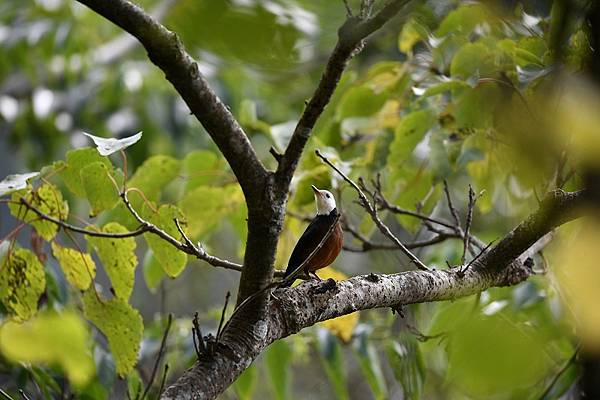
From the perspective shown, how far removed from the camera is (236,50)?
49 centimetres

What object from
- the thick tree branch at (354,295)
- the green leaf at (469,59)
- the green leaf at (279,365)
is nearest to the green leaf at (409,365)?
the thick tree branch at (354,295)

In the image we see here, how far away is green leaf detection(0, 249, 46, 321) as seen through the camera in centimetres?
156

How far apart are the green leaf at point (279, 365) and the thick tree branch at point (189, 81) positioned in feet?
3.27

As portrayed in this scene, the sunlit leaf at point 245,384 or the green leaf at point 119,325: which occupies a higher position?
the green leaf at point 119,325

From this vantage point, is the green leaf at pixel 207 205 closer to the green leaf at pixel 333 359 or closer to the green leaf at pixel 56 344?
the green leaf at pixel 333 359

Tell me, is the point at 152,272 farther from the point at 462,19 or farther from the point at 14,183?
the point at 462,19

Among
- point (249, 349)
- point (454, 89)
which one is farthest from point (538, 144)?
point (454, 89)

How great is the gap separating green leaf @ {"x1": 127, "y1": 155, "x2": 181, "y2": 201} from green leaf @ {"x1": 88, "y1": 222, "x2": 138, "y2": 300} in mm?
Answer: 331

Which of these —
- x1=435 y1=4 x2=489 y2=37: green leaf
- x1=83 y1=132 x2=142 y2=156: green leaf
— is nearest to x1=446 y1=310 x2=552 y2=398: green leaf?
x1=83 y1=132 x2=142 y2=156: green leaf

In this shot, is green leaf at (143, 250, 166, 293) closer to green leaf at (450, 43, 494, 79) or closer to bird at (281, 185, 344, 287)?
bird at (281, 185, 344, 287)

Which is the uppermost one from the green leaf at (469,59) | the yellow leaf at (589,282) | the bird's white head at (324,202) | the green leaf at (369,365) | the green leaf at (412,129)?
the green leaf at (469,59)

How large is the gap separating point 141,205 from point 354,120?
0.67 m

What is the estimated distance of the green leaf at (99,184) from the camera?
4.78ft

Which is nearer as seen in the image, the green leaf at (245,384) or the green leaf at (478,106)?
the green leaf at (478,106)
